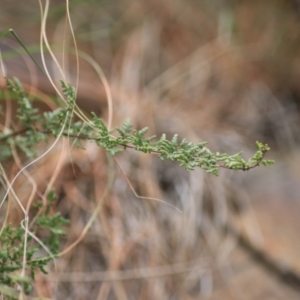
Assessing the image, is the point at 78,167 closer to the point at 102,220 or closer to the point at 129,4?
the point at 102,220

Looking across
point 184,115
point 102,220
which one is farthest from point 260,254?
point 184,115

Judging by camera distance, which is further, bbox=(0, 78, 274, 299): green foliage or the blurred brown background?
the blurred brown background

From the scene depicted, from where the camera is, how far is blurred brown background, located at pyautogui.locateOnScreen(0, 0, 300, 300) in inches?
42.4

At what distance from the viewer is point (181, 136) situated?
1.44m

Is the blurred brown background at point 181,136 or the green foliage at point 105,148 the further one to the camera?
the blurred brown background at point 181,136

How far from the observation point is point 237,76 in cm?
185

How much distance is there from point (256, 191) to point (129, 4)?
3.03 feet

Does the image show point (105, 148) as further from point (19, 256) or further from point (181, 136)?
point (181, 136)

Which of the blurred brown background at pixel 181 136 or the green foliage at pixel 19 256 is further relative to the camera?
the blurred brown background at pixel 181 136

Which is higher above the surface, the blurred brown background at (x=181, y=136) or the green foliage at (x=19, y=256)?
the blurred brown background at (x=181, y=136)

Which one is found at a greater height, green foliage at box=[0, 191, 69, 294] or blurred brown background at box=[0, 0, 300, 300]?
blurred brown background at box=[0, 0, 300, 300]

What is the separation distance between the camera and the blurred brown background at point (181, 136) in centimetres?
108

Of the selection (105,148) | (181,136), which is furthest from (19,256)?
(181,136)

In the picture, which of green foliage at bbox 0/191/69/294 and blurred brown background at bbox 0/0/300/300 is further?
blurred brown background at bbox 0/0/300/300
